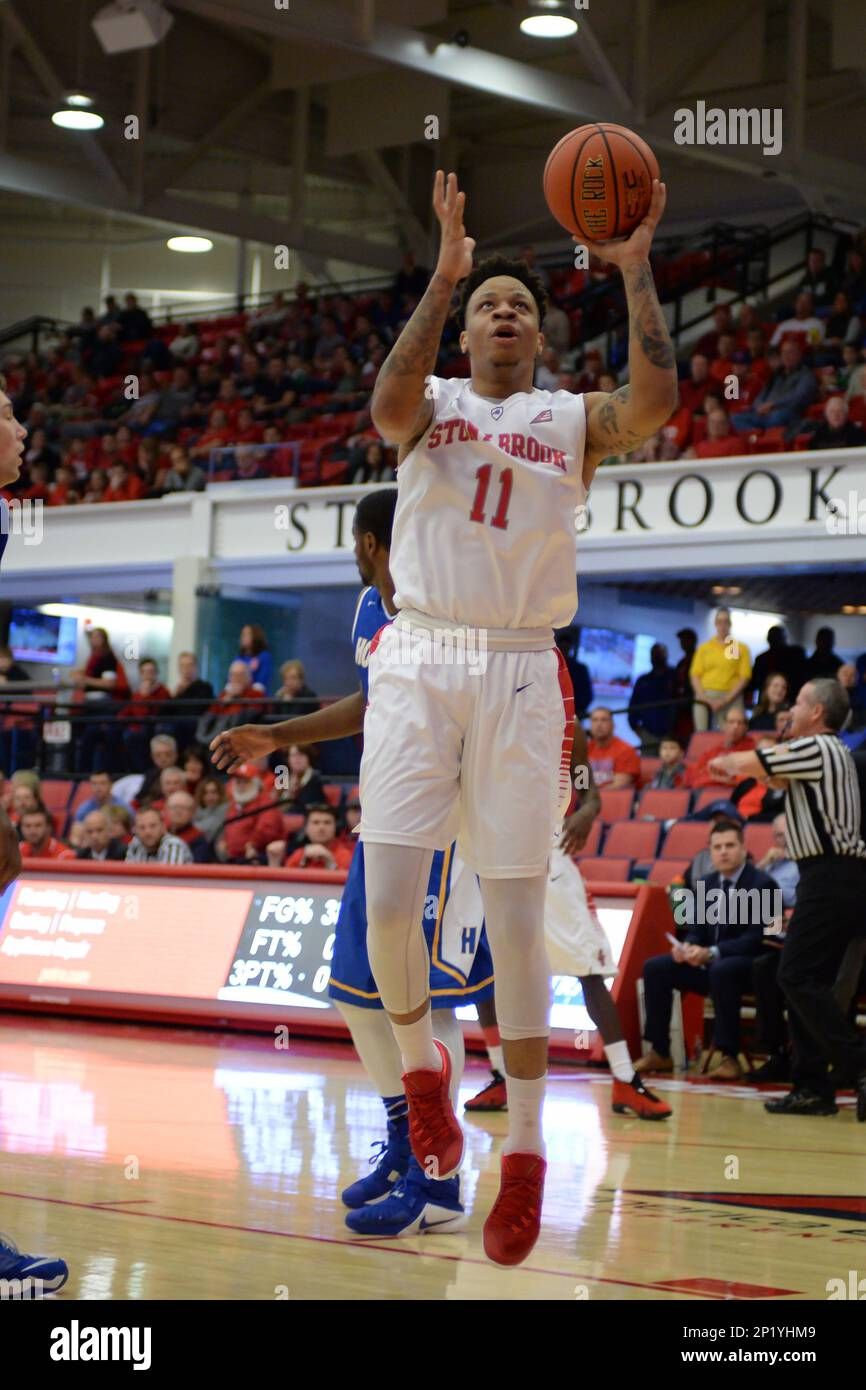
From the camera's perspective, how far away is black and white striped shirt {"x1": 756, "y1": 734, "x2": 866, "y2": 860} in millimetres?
8055

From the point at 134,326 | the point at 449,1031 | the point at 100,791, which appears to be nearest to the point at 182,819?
the point at 100,791

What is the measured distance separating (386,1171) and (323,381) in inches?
704

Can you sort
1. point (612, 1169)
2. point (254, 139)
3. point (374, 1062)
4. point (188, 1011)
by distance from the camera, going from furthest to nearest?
point (254, 139), point (188, 1011), point (612, 1169), point (374, 1062)

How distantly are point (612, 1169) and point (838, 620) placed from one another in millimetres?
16234

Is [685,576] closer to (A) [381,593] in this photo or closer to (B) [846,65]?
(B) [846,65]

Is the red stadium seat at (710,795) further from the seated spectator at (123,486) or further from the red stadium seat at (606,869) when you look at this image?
the seated spectator at (123,486)

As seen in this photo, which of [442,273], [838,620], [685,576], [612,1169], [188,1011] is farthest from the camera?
[838,620]

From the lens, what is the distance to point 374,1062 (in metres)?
4.89

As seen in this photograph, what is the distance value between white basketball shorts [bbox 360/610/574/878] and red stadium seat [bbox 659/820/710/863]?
26.0 feet

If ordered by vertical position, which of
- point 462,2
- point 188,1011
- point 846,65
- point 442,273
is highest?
point 462,2

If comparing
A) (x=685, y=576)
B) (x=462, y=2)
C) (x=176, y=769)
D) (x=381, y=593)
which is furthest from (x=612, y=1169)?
(x=462, y=2)

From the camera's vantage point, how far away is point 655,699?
16172 mm

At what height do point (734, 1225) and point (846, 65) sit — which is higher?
point (846, 65)

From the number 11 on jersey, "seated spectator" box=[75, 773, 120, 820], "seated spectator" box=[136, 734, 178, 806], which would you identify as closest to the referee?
the number 11 on jersey
